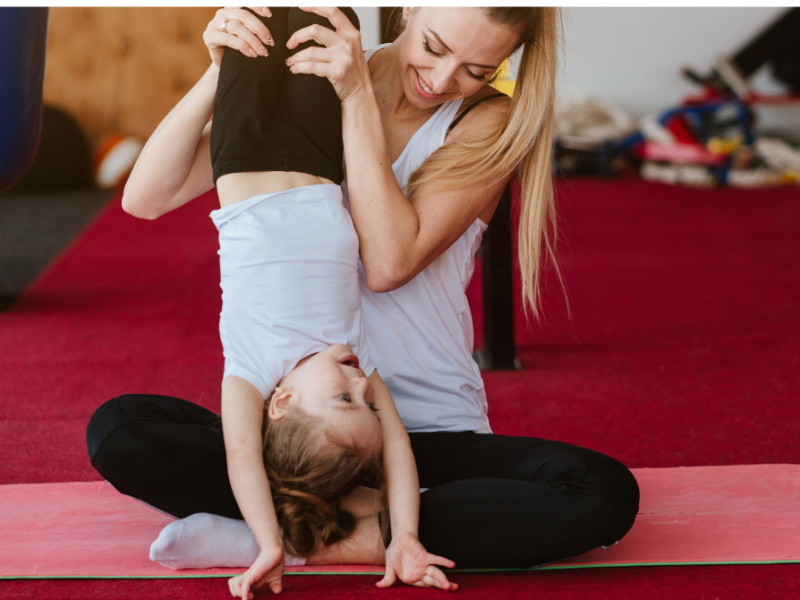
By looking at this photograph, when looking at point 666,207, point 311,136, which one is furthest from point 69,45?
point 311,136

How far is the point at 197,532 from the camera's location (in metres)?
1.05

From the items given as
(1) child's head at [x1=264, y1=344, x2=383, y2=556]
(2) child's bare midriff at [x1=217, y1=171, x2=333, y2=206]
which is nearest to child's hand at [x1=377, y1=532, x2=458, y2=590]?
(1) child's head at [x1=264, y1=344, x2=383, y2=556]

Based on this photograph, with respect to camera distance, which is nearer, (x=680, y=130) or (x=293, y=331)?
(x=293, y=331)

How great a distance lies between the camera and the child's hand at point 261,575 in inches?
37.0

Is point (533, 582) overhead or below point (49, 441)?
overhead

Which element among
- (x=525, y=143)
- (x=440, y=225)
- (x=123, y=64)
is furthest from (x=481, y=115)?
(x=123, y=64)

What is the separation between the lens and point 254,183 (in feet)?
3.62

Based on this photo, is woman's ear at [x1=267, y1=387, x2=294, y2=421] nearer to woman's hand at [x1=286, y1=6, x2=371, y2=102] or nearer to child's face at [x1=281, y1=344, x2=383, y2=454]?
child's face at [x1=281, y1=344, x2=383, y2=454]

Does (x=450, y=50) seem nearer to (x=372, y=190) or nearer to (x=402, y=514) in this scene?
(x=372, y=190)

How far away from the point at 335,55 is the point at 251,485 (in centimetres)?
59

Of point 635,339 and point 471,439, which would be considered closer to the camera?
point 471,439

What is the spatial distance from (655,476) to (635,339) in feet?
3.18

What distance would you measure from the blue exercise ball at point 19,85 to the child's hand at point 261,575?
1.45m

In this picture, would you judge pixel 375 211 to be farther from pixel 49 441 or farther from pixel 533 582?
pixel 49 441
